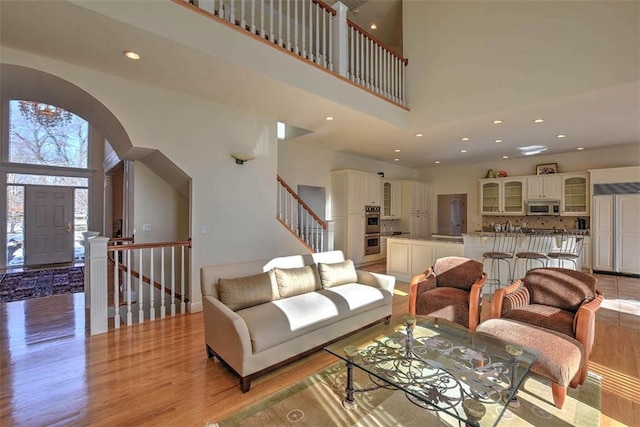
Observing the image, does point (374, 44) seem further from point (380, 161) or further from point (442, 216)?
point (442, 216)

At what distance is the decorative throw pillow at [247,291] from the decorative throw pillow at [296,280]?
106 mm

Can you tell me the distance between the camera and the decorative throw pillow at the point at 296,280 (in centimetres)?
303

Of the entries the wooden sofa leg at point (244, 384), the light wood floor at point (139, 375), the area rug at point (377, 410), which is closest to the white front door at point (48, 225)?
the light wood floor at point (139, 375)

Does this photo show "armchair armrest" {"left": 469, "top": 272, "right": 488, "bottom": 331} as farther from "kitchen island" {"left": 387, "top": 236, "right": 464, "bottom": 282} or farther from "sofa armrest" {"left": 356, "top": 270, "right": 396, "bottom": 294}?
"kitchen island" {"left": 387, "top": 236, "right": 464, "bottom": 282}

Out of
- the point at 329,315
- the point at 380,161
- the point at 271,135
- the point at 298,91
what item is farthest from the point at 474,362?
the point at 380,161

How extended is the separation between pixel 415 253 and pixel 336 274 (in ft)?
8.76

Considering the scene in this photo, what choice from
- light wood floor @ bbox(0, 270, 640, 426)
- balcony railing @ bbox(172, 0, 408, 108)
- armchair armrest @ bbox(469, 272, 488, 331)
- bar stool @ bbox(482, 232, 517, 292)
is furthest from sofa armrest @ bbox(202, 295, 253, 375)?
bar stool @ bbox(482, 232, 517, 292)

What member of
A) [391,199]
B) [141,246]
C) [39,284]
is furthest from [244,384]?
[391,199]

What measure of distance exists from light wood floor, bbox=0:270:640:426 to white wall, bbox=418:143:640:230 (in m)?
4.91

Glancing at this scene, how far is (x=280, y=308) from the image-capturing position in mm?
2672

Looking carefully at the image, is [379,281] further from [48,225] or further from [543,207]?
[48,225]

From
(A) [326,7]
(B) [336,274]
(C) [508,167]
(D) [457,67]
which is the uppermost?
(A) [326,7]

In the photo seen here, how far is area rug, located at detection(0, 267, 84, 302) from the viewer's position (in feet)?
15.8

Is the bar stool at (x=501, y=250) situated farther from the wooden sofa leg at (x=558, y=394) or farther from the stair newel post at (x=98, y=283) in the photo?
the stair newel post at (x=98, y=283)
